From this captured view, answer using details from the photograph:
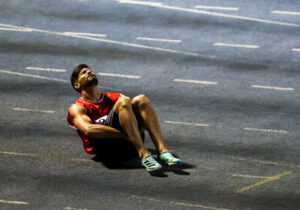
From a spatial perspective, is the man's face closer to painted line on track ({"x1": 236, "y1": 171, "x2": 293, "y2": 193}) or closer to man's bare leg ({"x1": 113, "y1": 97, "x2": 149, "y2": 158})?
man's bare leg ({"x1": 113, "y1": 97, "x2": 149, "y2": 158})

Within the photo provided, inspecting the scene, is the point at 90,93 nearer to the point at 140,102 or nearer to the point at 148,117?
the point at 140,102

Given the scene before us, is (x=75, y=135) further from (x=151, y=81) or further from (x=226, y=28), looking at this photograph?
(x=226, y=28)

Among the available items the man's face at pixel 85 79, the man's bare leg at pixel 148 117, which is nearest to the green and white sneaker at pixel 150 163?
the man's bare leg at pixel 148 117

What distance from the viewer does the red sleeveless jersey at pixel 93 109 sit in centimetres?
840

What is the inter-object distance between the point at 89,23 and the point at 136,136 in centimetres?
546

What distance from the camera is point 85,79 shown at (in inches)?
334

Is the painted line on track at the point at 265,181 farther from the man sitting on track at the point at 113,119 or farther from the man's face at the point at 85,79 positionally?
the man's face at the point at 85,79

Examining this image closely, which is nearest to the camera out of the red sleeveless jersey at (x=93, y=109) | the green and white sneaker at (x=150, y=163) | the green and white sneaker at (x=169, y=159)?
the green and white sneaker at (x=150, y=163)

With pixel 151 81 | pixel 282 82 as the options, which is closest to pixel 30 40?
pixel 151 81

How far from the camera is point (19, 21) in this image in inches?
526

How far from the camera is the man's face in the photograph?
334 inches

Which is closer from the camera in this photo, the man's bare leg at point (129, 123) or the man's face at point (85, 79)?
the man's bare leg at point (129, 123)

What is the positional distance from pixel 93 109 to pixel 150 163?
980 mm

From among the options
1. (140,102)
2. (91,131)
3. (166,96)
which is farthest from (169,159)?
(166,96)
